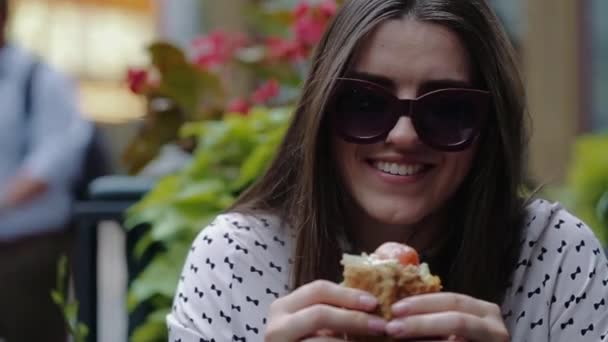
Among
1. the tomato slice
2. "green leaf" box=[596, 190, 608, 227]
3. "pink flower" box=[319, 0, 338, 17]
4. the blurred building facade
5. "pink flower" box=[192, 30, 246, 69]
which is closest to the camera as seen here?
the tomato slice

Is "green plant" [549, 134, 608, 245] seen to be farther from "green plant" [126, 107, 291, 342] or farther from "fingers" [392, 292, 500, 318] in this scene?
"fingers" [392, 292, 500, 318]

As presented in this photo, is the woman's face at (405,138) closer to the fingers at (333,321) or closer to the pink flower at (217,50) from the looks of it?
the fingers at (333,321)

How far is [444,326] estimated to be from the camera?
2.21 meters

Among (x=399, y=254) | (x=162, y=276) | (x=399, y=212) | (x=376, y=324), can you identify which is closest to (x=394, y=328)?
(x=376, y=324)

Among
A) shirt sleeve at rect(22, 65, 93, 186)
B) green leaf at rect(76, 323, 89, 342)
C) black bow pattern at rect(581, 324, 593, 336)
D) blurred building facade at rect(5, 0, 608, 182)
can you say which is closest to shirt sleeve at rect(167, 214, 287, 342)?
black bow pattern at rect(581, 324, 593, 336)

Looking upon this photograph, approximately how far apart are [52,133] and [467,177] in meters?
3.00

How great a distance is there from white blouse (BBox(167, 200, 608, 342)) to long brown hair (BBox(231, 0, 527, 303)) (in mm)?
49

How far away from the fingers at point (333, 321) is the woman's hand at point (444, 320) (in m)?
0.03

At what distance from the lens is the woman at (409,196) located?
104 inches

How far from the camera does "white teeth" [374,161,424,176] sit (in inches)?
104

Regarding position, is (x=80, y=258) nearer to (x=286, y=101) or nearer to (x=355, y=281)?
(x=286, y=101)

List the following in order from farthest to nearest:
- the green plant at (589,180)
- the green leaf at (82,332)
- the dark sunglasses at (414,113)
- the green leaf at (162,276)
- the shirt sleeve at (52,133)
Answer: the shirt sleeve at (52,133) → the green plant at (589,180) → the green leaf at (82,332) → the green leaf at (162,276) → the dark sunglasses at (414,113)

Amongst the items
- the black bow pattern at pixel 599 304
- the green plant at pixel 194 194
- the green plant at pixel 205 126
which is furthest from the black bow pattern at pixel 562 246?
the green plant at pixel 205 126

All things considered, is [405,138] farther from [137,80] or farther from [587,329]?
[137,80]
